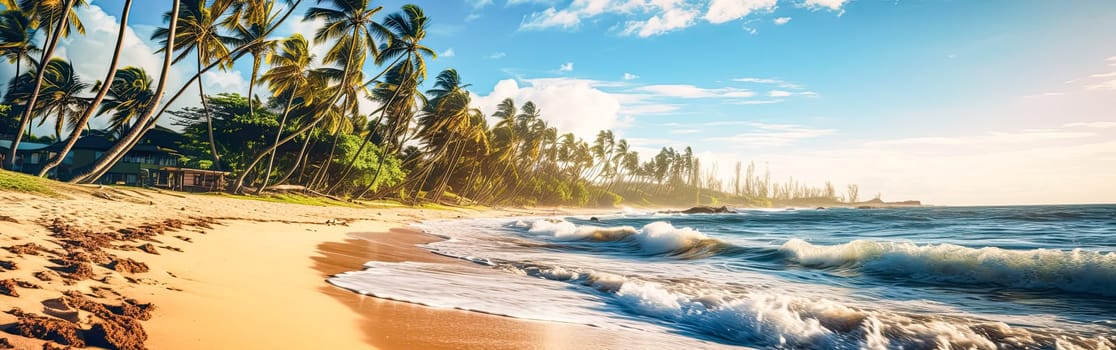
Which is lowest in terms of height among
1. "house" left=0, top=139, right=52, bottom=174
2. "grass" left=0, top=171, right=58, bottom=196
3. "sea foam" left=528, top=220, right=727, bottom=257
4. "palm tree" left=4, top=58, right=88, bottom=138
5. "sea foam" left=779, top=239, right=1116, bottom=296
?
"sea foam" left=528, top=220, right=727, bottom=257

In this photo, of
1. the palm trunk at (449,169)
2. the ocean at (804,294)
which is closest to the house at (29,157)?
the palm trunk at (449,169)

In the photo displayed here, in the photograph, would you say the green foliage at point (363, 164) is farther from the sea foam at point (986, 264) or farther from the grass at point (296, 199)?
the sea foam at point (986, 264)

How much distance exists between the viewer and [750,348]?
186 inches

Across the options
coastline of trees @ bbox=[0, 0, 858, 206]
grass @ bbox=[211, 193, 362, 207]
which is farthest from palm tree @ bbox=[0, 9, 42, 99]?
grass @ bbox=[211, 193, 362, 207]

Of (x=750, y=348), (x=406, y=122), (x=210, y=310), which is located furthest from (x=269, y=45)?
(x=750, y=348)

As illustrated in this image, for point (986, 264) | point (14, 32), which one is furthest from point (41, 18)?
point (986, 264)

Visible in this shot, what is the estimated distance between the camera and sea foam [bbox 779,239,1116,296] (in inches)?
300

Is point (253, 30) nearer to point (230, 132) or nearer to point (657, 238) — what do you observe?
point (230, 132)

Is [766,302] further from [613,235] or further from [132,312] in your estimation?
[613,235]

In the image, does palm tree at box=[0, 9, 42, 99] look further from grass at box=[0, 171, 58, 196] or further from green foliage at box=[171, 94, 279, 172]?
grass at box=[0, 171, 58, 196]

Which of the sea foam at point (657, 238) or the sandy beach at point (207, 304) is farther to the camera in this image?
the sea foam at point (657, 238)

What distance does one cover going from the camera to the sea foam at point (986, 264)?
7.62 meters

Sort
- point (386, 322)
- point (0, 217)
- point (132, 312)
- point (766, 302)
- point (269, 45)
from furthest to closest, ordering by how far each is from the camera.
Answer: point (269, 45) → point (0, 217) → point (766, 302) → point (386, 322) → point (132, 312)

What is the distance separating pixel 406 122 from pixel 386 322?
3977cm
